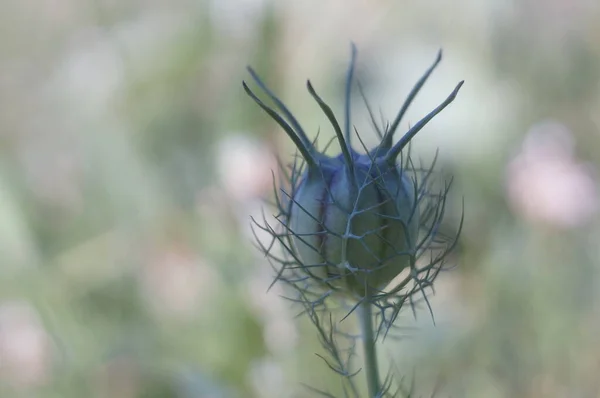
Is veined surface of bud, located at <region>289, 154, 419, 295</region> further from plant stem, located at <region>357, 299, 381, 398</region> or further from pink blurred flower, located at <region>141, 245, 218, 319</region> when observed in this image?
pink blurred flower, located at <region>141, 245, 218, 319</region>

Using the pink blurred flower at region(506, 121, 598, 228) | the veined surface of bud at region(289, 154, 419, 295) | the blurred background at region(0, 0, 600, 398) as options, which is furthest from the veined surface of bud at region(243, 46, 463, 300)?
the pink blurred flower at region(506, 121, 598, 228)

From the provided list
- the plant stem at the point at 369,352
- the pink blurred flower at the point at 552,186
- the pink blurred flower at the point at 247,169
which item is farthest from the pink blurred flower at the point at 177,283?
the plant stem at the point at 369,352

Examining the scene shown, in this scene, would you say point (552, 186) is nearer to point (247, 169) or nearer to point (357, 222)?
point (247, 169)

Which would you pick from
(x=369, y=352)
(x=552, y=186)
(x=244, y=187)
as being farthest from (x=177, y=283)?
(x=369, y=352)

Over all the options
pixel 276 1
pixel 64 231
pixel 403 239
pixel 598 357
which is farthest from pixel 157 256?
pixel 403 239

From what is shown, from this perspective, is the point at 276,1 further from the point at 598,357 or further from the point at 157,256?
the point at 598,357
